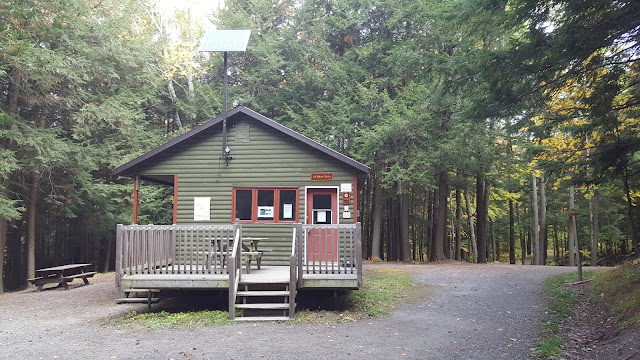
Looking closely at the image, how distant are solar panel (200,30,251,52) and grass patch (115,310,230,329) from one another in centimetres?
620

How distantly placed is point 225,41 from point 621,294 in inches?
412

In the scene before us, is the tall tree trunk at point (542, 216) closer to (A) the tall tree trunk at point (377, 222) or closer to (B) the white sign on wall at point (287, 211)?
(A) the tall tree trunk at point (377, 222)

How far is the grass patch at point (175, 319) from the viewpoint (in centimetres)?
761

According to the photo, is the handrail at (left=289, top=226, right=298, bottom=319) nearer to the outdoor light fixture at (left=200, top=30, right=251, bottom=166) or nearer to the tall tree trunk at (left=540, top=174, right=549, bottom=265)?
the outdoor light fixture at (left=200, top=30, right=251, bottom=166)

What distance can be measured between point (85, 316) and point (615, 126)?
11171 mm

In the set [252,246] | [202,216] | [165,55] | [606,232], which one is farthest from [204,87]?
[606,232]

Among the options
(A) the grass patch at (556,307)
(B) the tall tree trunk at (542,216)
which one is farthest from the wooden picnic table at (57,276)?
(B) the tall tree trunk at (542,216)

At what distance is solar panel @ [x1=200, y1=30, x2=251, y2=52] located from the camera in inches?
428

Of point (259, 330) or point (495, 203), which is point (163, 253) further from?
point (495, 203)

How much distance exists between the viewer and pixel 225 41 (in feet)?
36.8

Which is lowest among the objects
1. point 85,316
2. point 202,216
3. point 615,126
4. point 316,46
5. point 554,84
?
point 85,316

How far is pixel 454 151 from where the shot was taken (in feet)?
61.2

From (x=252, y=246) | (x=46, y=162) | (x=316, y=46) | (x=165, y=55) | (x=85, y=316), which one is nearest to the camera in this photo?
(x=85, y=316)

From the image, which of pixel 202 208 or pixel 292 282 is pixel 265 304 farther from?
pixel 202 208
